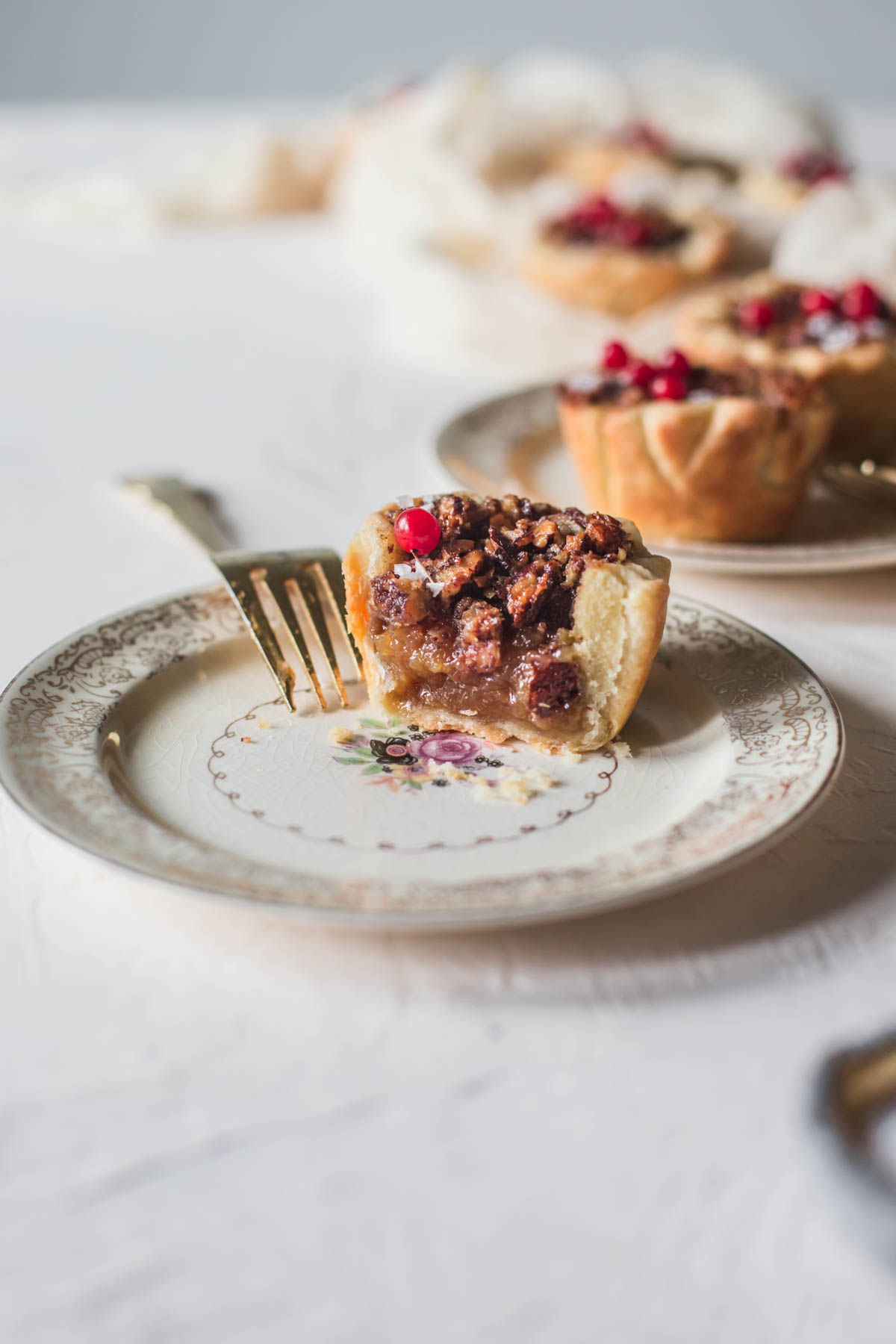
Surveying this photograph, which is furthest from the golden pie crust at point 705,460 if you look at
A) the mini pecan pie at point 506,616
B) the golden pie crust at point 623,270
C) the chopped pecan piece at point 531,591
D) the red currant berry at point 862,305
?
the golden pie crust at point 623,270

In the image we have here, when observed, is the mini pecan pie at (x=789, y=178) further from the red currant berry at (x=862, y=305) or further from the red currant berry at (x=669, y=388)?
the red currant berry at (x=669, y=388)

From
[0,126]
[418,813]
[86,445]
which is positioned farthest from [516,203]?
[0,126]

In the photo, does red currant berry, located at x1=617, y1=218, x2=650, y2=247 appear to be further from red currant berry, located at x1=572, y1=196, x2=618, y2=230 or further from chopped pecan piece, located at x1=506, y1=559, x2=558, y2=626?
chopped pecan piece, located at x1=506, y1=559, x2=558, y2=626

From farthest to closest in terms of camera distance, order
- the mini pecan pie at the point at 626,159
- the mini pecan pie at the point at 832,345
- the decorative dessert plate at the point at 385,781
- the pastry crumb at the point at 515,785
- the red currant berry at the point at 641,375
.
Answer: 1. the mini pecan pie at the point at 626,159
2. the mini pecan pie at the point at 832,345
3. the red currant berry at the point at 641,375
4. the pastry crumb at the point at 515,785
5. the decorative dessert plate at the point at 385,781

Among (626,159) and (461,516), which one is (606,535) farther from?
(626,159)

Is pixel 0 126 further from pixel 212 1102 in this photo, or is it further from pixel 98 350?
pixel 212 1102
